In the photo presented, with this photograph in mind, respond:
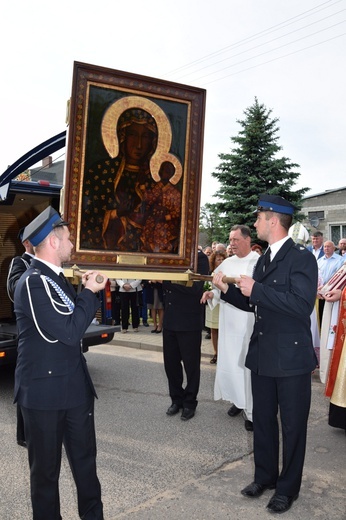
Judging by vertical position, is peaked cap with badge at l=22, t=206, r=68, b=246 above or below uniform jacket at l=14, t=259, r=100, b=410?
above

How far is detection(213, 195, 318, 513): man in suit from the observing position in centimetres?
335

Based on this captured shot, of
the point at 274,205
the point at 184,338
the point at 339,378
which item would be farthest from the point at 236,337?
the point at 274,205

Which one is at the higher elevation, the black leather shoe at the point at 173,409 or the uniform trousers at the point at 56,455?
the uniform trousers at the point at 56,455

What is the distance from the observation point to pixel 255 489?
3590mm

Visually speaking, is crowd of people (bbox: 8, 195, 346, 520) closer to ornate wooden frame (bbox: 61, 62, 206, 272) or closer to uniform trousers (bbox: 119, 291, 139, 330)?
ornate wooden frame (bbox: 61, 62, 206, 272)

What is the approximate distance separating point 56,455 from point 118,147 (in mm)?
2273

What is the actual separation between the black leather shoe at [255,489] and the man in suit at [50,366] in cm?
131

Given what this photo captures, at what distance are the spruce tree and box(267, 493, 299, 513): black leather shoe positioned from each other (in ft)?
63.0

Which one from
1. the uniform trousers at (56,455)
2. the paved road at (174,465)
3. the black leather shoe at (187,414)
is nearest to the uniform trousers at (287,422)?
the paved road at (174,465)

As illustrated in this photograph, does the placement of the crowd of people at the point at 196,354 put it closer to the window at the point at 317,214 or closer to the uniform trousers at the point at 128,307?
the uniform trousers at the point at 128,307

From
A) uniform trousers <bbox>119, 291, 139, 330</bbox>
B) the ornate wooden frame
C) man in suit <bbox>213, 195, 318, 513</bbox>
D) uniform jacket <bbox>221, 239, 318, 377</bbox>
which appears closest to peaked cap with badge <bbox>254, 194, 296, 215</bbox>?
man in suit <bbox>213, 195, 318, 513</bbox>

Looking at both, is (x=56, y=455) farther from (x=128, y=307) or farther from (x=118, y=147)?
(x=128, y=307)

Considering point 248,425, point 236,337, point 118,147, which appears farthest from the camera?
point 236,337

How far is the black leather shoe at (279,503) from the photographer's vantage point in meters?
3.38
